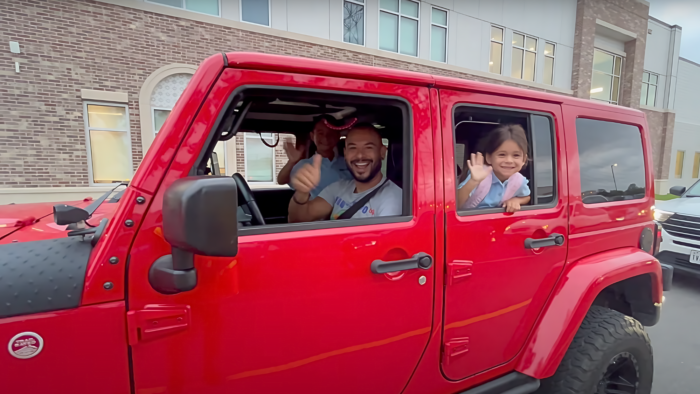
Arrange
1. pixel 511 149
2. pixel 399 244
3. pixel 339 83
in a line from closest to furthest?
1. pixel 339 83
2. pixel 399 244
3. pixel 511 149

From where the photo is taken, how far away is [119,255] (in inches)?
42.1

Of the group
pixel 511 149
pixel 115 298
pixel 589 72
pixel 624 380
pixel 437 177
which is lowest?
pixel 624 380

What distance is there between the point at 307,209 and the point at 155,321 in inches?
34.7

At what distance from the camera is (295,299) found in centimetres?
129

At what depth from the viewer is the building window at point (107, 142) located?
8.31 metres

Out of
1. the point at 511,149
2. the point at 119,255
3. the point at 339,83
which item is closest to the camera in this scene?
the point at 119,255

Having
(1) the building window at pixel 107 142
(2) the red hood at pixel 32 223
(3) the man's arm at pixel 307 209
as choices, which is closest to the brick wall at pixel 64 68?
(1) the building window at pixel 107 142

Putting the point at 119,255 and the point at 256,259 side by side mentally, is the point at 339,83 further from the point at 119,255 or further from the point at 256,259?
the point at 119,255

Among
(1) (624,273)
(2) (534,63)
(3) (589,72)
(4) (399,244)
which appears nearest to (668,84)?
(3) (589,72)

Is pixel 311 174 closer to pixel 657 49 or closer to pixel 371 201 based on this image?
pixel 371 201

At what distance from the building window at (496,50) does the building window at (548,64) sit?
10.0ft

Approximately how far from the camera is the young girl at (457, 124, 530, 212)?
5.79ft

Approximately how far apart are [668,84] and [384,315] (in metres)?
28.2

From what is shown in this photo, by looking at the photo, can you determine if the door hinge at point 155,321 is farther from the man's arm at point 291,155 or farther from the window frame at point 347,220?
the man's arm at point 291,155
